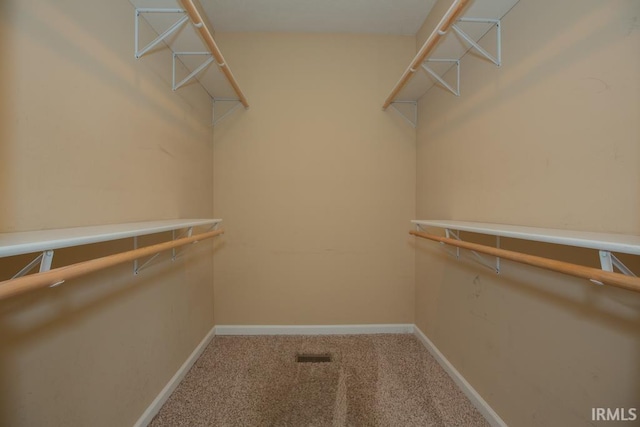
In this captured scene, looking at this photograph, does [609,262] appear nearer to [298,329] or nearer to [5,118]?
[5,118]

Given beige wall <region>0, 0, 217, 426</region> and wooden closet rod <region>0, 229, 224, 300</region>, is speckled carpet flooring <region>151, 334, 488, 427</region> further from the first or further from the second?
wooden closet rod <region>0, 229, 224, 300</region>

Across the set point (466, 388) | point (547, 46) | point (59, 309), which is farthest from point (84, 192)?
point (466, 388)

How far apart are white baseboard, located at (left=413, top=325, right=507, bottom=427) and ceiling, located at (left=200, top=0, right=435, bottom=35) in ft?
8.69

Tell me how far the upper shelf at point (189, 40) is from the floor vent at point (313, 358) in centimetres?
207

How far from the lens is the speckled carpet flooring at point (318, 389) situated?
143cm

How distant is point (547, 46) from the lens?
1.10 metres

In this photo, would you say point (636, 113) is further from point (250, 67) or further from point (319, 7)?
point (250, 67)

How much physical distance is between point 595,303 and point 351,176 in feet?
5.71

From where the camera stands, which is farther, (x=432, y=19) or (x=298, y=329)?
(x=298, y=329)

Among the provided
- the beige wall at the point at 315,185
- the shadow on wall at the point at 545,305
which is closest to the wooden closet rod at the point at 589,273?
the shadow on wall at the point at 545,305

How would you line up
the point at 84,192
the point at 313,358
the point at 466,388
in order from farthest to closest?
1. the point at 313,358
2. the point at 466,388
3. the point at 84,192

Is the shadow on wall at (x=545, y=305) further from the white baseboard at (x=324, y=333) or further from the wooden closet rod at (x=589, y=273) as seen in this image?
the white baseboard at (x=324, y=333)

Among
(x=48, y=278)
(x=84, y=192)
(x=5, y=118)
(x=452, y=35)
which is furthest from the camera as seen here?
(x=452, y=35)

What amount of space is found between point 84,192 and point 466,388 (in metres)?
2.22
